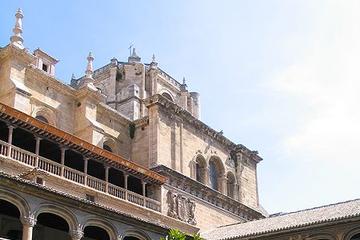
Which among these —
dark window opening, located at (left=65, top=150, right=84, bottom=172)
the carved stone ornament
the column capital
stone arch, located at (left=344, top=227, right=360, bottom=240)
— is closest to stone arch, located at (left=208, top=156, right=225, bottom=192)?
the carved stone ornament

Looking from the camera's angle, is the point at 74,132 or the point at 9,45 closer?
the point at 9,45

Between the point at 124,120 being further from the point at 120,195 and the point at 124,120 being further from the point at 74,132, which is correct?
the point at 120,195

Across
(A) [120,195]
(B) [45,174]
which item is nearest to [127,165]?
(A) [120,195]

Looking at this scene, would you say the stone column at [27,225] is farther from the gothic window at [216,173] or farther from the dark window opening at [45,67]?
the gothic window at [216,173]

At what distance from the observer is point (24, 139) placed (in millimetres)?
25094

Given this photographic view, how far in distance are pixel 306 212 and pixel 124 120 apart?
11939 mm

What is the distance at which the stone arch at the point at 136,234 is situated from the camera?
79.8 feet

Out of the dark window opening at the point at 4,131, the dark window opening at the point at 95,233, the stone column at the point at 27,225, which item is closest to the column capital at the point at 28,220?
the stone column at the point at 27,225

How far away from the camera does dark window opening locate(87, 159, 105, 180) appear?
2775cm

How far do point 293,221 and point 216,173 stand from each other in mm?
10355

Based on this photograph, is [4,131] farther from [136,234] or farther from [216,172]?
[216,172]

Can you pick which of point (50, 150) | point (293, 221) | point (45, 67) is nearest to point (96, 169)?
point (50, 150)

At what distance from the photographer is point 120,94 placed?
44781mm

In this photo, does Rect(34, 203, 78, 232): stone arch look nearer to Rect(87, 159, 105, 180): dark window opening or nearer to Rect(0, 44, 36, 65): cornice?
Rect(87, 159, 105, 180): dark window opening
